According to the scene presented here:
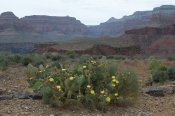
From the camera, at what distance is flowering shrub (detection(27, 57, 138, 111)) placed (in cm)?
713

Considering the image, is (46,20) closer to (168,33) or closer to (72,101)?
(168,33)

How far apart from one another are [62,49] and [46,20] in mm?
61626

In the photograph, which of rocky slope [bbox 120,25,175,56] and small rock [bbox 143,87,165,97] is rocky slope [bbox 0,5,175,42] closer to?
rocky slope [bbox 120,25,175,56]

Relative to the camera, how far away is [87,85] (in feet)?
24.0

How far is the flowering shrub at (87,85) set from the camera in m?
7.13

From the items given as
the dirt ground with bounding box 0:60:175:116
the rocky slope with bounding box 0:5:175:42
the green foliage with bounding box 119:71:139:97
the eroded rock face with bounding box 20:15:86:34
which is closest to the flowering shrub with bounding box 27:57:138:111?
the green foliage with bounding box 119:71:139:97

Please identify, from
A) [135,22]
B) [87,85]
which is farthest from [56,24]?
[87,85]

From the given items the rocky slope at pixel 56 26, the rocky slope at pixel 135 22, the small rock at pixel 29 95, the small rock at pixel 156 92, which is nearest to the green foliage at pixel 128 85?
the small rock at pixel 156 92

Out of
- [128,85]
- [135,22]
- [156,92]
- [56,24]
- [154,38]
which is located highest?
[128,85]

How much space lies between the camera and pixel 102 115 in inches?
275

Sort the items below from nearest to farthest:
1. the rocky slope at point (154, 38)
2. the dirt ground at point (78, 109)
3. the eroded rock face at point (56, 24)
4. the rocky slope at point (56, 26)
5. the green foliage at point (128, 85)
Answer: the dirt ground at point (78, 109), the green foliage at point (128, 85), the rocky slope at point (154, 38), the rocky slope at point (56, 26), the eroded rock face at point (56, 24)

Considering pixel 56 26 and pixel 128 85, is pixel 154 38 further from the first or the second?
pixel 128 85

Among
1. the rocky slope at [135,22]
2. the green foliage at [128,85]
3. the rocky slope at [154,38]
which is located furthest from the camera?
the rocky slope at [135,22]

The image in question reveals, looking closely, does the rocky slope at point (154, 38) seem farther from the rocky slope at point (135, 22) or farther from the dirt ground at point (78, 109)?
the dirt ground at point (78, 109)
